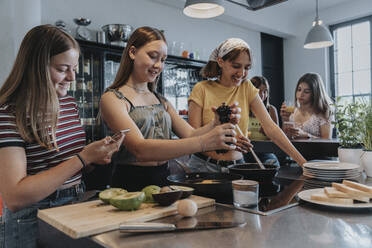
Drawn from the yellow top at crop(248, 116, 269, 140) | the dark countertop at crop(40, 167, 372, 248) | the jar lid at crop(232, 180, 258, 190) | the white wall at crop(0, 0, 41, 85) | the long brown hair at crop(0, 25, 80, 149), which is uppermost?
the white wall at crop(0, 0, 41, 85)

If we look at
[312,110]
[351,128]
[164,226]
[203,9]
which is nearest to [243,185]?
[164,226]

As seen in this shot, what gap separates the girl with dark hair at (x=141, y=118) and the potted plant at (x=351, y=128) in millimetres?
606

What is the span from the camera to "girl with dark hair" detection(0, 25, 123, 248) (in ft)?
3.31

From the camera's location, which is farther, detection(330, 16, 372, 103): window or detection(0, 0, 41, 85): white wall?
detection(330, 16, 372, 103): window

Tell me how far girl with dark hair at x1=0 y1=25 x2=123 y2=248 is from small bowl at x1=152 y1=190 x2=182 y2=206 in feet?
0.87

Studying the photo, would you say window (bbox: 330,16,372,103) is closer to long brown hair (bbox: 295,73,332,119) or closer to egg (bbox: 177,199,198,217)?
long brown hair (bbox: 295,73,332,119)

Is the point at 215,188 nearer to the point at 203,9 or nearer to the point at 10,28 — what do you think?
the point at 203,9

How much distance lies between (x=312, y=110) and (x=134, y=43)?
2.32 meters

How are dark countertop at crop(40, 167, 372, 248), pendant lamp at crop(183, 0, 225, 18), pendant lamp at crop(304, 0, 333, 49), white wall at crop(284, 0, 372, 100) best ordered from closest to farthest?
dark countertop at crop(40, 167, 372, 248) < pendant lamp at crop(183, 0, 225, 18) < pendant lamp at crop(304, 0, 333, 49) < white wall at crop(284, 0, 372, 100)

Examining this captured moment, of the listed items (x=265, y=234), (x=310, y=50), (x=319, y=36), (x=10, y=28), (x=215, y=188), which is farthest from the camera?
(x=310, y=50)

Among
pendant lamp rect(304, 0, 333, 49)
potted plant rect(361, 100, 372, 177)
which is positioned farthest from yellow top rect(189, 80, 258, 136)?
pendant lamp rect(304, 0, 333, 49)

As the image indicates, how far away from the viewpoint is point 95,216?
87cm

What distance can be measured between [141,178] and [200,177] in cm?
33

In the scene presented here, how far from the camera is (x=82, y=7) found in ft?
13.0
